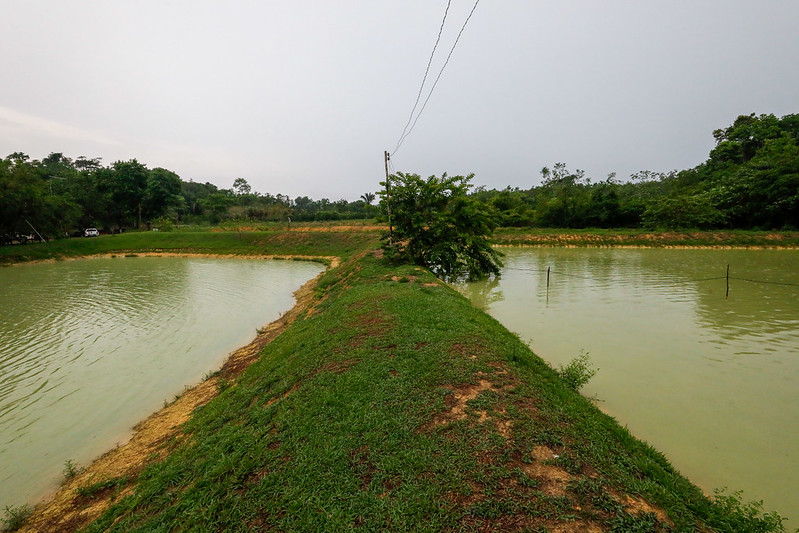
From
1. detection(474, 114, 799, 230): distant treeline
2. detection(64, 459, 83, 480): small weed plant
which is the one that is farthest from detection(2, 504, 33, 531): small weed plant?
detection(474, 114, 799, 230): distant treeline

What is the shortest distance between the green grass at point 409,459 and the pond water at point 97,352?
215 cm

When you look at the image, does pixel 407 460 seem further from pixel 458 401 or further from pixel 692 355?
pixel 692 355

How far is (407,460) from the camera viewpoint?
10.9 feet

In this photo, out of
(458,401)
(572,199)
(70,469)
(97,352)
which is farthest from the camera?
(572,199)

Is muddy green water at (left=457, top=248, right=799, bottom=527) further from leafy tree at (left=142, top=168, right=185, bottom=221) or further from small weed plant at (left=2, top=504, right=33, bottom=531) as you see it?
leafy tree at (left=142, top=168, right=185, bottom=221)

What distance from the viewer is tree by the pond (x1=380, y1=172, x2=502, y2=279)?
15.5 meters

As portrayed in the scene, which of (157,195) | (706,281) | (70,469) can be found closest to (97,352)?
(70,469)

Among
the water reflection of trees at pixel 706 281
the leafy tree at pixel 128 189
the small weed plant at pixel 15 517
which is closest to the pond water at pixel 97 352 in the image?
the small weed plant at pixel 15 517

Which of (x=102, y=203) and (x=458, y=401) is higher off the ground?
(x=102, y=203)

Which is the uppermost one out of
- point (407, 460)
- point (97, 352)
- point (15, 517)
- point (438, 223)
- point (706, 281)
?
point (438, 223)

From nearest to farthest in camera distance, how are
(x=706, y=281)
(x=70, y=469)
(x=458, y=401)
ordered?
(x=458, y=401), (x=70, y=469), (x=706, y=281)

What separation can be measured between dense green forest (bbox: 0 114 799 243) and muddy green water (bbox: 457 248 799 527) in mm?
6650

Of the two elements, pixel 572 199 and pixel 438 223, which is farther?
pixel 572 199

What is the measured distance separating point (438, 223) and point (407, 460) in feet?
41.6
